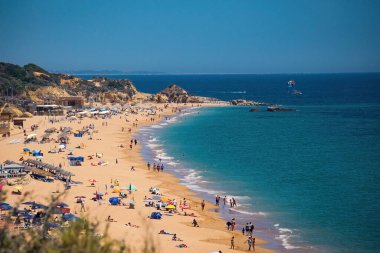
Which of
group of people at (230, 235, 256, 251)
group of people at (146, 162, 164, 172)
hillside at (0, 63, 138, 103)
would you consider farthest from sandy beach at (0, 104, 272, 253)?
hillside at (0, 63, 138, 103)

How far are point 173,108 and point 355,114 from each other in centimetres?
3129

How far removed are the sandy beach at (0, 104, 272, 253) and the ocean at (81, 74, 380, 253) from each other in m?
1.62

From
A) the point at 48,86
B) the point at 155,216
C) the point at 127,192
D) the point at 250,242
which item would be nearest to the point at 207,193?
the point at 127,192

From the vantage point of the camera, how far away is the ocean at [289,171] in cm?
2531

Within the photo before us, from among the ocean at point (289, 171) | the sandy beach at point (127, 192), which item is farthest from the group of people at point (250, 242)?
the ocean at point (289, 171)

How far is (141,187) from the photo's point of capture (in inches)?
1321

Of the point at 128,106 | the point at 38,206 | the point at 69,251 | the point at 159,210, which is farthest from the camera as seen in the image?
the point at 128,106

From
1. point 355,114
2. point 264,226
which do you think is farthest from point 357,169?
point 355,114

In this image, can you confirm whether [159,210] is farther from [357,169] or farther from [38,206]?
[357,169]

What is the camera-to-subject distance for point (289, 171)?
3881cm

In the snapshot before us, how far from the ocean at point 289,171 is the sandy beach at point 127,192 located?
162 cm

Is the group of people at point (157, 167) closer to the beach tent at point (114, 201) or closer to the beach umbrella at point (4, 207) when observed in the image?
the beach tent at point (114, 201)

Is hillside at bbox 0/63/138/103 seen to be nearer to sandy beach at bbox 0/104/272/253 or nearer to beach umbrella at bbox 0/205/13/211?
sandy beach at bbox 0/104/272/253

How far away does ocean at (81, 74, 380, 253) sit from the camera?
25312 millimetres
